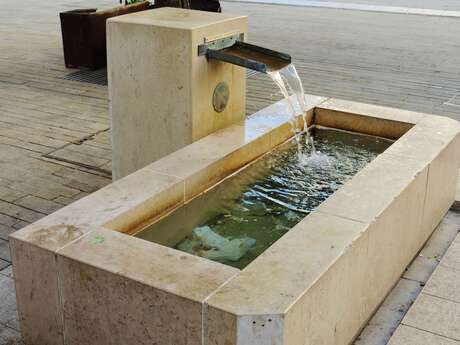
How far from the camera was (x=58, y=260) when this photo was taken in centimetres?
344

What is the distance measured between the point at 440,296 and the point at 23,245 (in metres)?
2.45

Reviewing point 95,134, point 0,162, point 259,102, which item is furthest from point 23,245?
point 259,102

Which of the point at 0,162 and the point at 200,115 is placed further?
the point at 0,162

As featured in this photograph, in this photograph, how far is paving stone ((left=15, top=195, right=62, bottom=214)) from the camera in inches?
217

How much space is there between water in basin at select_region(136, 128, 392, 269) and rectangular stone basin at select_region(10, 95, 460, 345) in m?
0.13

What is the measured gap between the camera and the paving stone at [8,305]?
4.02 metres

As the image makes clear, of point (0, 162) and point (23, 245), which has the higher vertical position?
point (23, 245)

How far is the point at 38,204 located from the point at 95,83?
4350 mm

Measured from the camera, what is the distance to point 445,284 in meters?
4.48

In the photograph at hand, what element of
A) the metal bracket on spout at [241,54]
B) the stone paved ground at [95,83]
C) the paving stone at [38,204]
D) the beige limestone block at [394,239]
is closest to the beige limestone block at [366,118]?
the metal bracket on spout at [241,54]

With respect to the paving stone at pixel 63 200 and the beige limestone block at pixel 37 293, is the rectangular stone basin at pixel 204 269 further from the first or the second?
the paving stone at pixel 63 200

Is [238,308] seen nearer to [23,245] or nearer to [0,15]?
[23,245]

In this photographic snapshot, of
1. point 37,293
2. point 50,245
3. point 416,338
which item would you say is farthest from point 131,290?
point 416,338

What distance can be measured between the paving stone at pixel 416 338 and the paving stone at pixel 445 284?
0.47m
